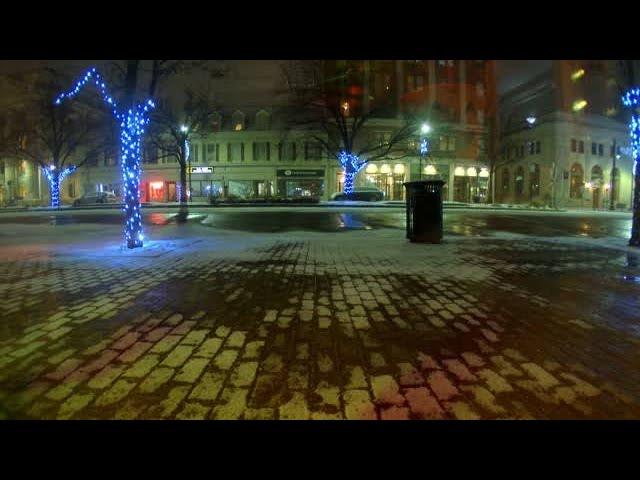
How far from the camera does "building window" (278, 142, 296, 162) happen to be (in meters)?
52.8

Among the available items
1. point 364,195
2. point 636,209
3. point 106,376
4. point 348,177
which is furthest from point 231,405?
point 364,195

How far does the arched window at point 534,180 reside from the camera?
53.7m

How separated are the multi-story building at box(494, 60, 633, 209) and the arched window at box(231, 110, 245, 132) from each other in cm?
3036

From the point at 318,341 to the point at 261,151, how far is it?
50785 millimetres

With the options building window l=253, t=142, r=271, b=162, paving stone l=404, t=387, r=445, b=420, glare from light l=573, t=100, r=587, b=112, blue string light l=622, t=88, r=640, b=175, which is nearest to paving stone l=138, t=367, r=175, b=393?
paving stone l=404, t=387, r=445, b=420

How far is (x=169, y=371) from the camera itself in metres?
3.52

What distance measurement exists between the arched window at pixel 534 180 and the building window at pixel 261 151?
104ft

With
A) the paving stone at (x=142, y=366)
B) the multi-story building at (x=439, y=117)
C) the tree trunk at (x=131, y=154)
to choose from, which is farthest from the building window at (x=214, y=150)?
the paving stone at (x=142, y=366)

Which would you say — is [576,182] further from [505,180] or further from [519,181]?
[505,180]

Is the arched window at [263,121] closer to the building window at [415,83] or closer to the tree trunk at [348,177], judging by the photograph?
the tree trunk at [348,177]

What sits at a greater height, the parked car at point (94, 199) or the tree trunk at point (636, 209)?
the parked car at point (94, 199)

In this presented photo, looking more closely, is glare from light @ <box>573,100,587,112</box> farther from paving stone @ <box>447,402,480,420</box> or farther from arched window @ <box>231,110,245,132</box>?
paving stone @ <box>447,402,480,420</box>
